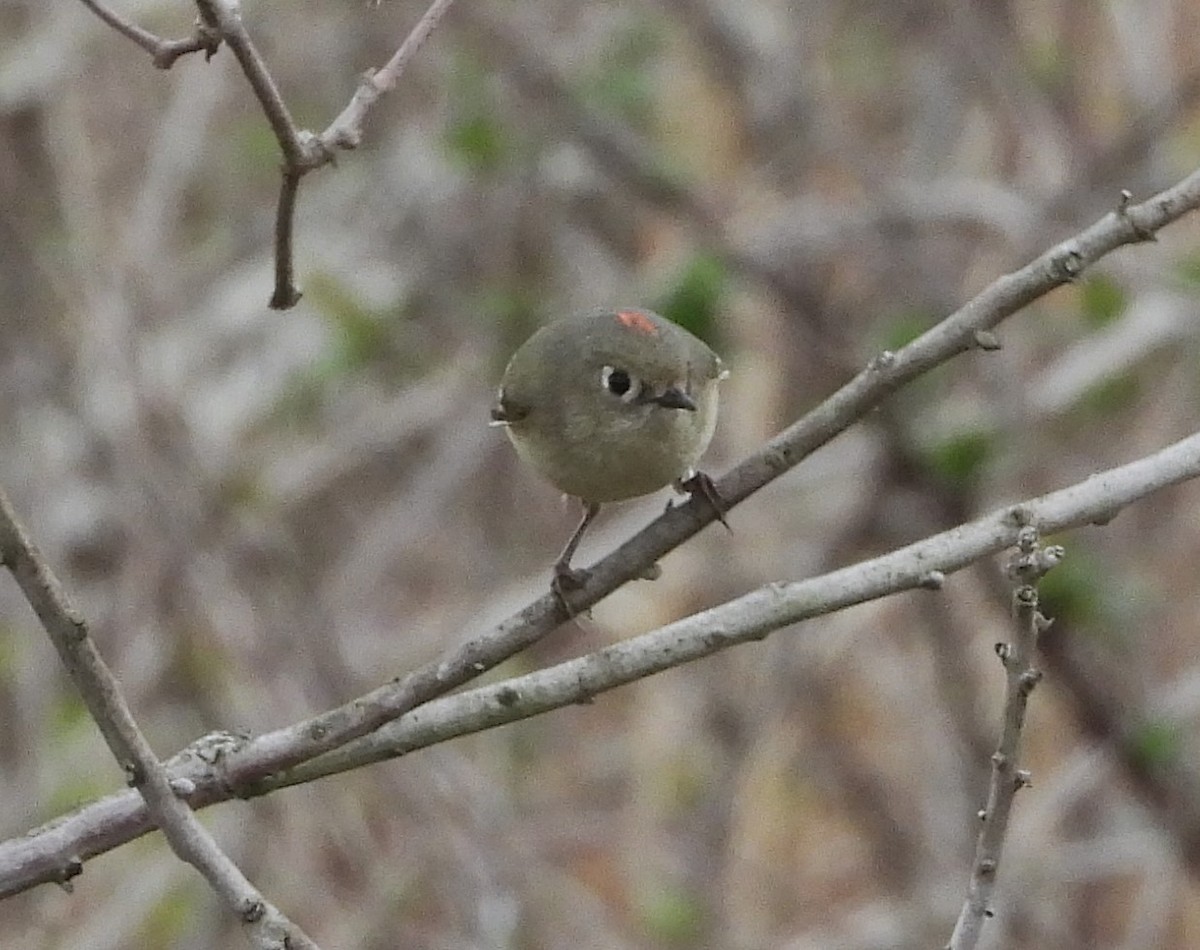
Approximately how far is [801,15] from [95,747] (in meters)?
3.65

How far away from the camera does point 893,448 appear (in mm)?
5293

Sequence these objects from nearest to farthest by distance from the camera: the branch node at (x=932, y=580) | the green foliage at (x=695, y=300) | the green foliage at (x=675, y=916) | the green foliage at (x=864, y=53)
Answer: the branch node at (x=932, y=580), the green foliage at (x=695, y=300), the green foliage at (x=675, y=916), the green foliage at (x=864, y=53)

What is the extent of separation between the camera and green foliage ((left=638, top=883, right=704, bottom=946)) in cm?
532

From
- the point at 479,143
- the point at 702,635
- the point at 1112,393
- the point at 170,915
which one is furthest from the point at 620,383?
the point at 170,915

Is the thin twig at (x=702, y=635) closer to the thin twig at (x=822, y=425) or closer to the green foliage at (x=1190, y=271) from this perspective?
the thin twig at (x=822, y=425)

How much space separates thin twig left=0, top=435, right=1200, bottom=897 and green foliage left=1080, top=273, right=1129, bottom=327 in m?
2.21

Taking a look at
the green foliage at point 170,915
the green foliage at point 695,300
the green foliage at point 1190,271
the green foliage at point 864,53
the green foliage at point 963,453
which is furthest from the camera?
the green foliage at point 864,53

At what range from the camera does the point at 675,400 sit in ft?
10.5

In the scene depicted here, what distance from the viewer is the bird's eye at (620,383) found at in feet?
10.6

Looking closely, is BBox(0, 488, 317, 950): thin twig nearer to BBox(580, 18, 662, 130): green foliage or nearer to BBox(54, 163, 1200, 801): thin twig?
BBox(54, 163, 1200, 801): thin twig

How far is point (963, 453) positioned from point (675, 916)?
1.63 meters

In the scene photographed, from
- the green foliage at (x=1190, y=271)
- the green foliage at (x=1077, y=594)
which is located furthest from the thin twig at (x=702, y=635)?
the green foliage at (x=1077, y=594)

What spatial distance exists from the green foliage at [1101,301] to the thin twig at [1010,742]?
2541 mm

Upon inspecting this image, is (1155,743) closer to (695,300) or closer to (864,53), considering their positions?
(695,300)
